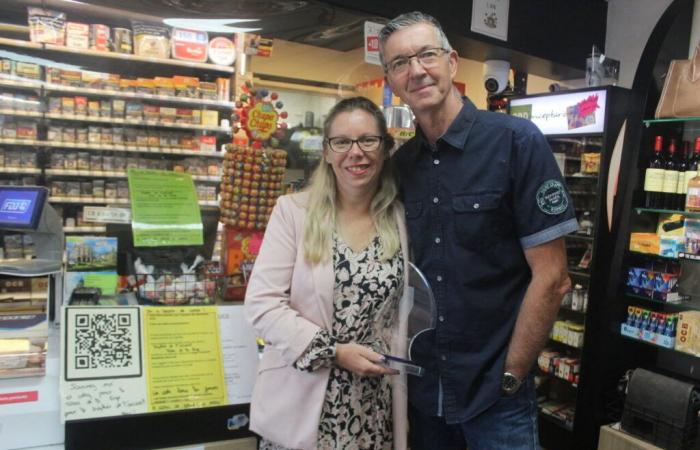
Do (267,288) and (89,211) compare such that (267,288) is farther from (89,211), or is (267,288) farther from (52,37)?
(52,37)

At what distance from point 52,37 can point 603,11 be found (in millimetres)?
4062

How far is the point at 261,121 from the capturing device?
2576 millimetres

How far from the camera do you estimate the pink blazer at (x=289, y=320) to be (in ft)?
5.03

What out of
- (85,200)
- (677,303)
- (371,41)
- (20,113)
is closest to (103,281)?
(85,200)

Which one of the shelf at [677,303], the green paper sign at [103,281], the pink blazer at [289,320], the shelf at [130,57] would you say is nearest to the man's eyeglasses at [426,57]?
the pink blazer at [289,320]

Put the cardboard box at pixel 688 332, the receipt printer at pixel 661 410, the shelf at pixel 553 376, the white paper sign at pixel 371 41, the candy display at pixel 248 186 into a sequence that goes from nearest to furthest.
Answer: the candy display at pixel 248 186, the receipt printer at pixel 661 410, the white paper sign at pixel 371 41, the cardboard box at pixel 688 332, the shelf at pixel 553 376

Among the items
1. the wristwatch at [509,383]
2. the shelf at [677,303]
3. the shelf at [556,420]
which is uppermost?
the wristwatch at [509,383]

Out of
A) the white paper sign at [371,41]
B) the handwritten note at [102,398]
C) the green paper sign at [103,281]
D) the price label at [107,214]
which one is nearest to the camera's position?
the handwritten note at [102,398]

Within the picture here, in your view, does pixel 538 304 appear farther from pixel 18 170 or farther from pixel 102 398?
pixel 18 170

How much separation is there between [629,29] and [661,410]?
9.37 ft

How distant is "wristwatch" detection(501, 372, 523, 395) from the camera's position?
1.55 meters

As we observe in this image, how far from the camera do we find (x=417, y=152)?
66.7 inches

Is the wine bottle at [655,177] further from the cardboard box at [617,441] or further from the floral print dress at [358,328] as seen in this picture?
the floral print dress at [358,328]

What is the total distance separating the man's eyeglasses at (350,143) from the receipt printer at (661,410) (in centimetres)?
254
